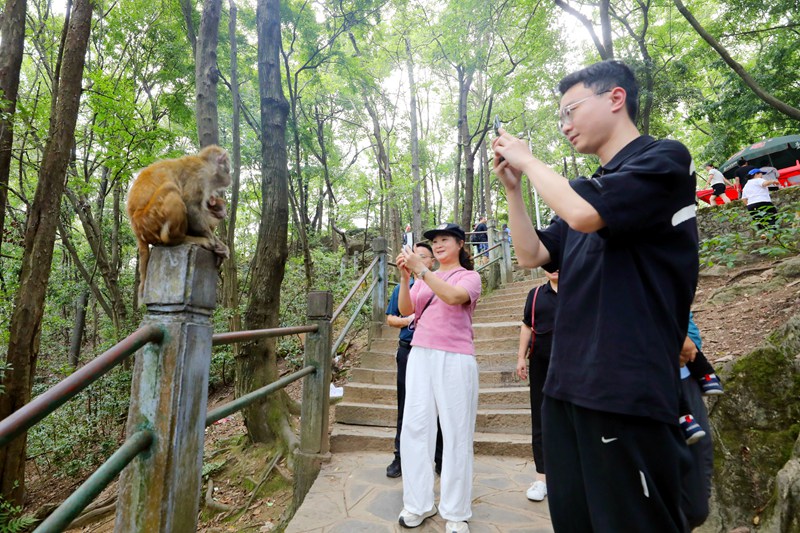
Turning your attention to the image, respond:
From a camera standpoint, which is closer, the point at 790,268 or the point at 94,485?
the point at 94,485

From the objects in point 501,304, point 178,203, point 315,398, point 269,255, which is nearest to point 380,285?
point 269,255

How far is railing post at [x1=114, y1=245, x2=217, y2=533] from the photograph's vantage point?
1.50m

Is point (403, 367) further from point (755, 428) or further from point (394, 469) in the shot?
point (755, 428)

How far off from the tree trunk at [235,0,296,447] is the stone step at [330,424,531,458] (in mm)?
745

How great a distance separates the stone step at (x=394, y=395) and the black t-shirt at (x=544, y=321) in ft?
5.38

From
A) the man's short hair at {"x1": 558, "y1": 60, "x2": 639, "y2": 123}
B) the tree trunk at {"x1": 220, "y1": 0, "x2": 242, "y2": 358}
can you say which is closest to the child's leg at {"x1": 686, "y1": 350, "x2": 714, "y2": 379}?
the man's short hair at {"x1": 558, "y1": 60, "x2": 639, "y2": 123}

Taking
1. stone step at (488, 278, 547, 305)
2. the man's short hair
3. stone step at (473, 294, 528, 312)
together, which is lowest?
stone step at (473, 294, 528, 312)

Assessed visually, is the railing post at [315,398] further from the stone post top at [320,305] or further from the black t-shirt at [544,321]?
the black t-shirt at [544,321]

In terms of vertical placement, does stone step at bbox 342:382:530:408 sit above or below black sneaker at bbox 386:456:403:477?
above

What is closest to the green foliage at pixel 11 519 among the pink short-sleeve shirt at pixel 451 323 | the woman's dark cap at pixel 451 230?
the pink short-sleeve shirt at pixel 451 323

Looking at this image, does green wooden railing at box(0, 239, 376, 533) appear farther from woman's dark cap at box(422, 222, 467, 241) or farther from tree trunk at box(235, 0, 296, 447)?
tree trunk at box(235, 0, 296, 447)

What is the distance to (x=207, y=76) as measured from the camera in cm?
507

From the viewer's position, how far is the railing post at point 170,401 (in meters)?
1.50

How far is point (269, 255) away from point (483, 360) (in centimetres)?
288
